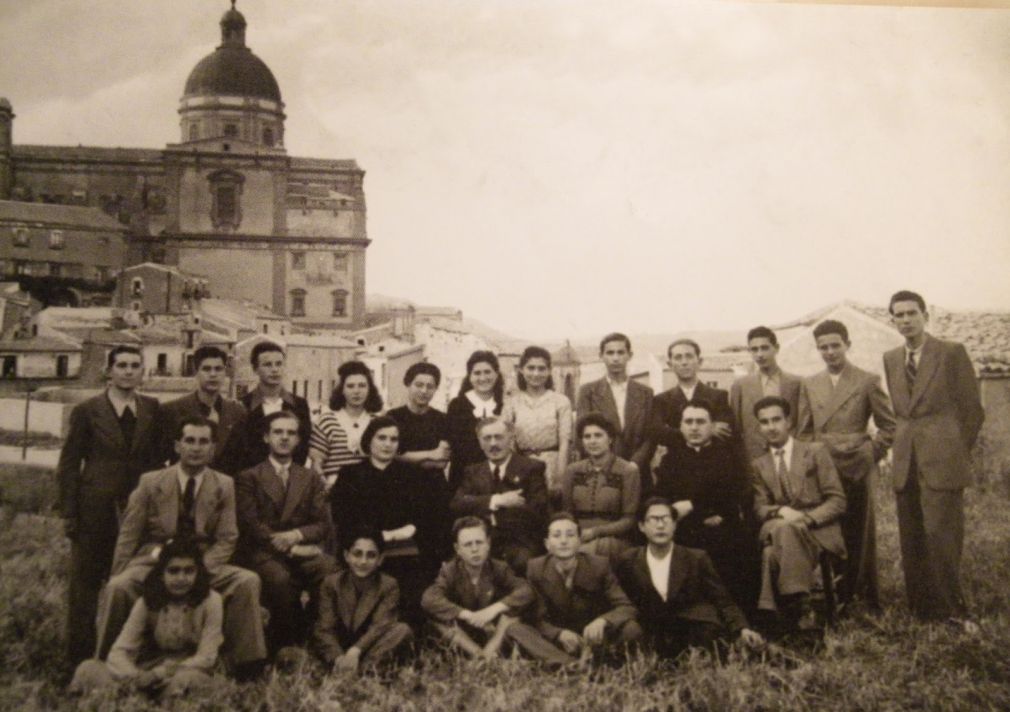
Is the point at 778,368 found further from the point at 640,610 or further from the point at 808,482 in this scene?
the point at 640,610

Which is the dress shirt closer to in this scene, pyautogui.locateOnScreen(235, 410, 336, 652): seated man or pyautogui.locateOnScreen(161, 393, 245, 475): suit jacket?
pyautogui.locateOnScreen(235, 410, 336, 652): seated man

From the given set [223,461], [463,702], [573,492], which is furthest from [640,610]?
[223,461]

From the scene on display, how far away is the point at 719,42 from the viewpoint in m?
3.02

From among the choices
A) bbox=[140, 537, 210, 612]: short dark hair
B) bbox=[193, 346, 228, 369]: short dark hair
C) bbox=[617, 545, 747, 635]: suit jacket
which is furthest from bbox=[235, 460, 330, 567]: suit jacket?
bbox=[617, 545, 747, 635]: suit jacket

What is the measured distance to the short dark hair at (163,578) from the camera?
226 centimetres

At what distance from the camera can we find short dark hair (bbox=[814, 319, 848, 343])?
2801mm

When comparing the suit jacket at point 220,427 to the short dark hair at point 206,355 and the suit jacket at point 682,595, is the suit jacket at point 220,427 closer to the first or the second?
the short dark hair at point 206,355

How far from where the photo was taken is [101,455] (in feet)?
7.91

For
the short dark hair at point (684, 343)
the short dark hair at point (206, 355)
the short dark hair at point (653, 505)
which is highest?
the short dark hair at point (684, 343)

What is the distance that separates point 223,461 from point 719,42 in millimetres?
2142

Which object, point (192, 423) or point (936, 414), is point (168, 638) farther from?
point (936, 414)

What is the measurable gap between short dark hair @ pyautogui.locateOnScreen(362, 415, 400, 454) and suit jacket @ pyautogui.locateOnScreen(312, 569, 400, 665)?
0.37m

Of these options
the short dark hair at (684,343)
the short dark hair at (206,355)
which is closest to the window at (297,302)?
the short dark hair at (206,355)

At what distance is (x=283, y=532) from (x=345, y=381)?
1.55 feet
